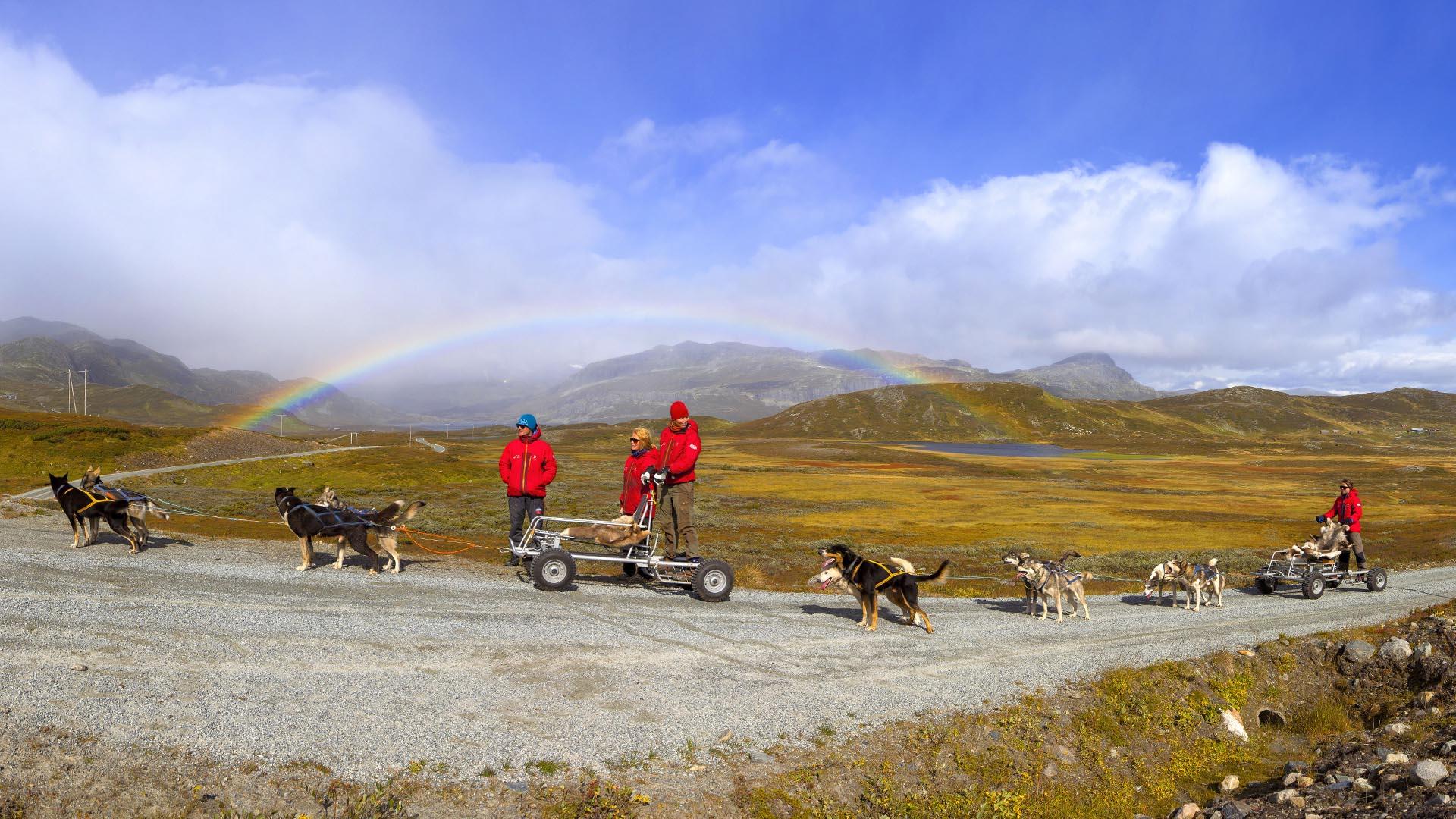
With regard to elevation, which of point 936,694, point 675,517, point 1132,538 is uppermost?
point 675,517

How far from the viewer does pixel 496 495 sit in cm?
4700

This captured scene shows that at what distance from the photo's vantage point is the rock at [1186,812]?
30.2 ft

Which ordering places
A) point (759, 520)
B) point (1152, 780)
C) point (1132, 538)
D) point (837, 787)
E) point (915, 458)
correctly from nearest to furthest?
point (837, 787) < point (1152, 780) < point (1132, 538) < point (759, 520) < point (915, 458)

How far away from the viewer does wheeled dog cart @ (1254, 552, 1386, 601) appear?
19.8 m

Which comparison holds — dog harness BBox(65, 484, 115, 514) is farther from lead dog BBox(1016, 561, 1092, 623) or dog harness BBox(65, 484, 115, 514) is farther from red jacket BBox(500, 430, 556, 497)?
lead dog BBox(1016, 561, 1092, 623)

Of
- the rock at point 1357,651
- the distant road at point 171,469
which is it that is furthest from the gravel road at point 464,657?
the distant road at point 171,469

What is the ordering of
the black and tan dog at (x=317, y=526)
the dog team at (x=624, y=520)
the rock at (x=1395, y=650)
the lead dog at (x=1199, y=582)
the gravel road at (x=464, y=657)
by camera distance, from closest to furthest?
the gravel road at (x=464, y=657)
the rock at (x=1395, y=650)
the dog team at (x=624, y=520)
the black and tan dog at (x=317, y=526)
the lead dog at (x=1199, y=582)

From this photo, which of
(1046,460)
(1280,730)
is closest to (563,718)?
(1280,730)

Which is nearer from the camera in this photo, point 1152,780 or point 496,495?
point 1152,780

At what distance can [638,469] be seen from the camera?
1569 cm

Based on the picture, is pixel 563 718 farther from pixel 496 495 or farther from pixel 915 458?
pixel 915 458

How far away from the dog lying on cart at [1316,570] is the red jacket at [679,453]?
1795 centimetres

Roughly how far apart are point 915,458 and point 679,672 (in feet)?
413

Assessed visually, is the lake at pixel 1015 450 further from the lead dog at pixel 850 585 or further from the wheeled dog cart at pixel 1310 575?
the lead dog at pixel 850 585
